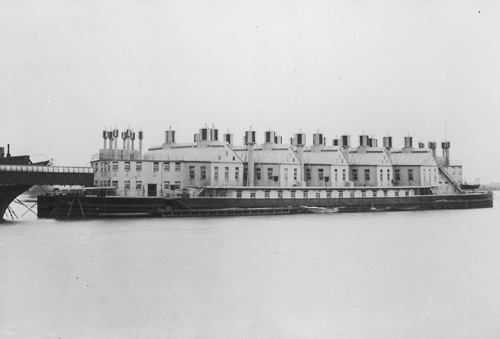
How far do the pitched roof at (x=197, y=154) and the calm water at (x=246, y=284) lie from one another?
716 inches

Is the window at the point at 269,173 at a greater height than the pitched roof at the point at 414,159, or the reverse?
the pitched roof at the point at 414,159

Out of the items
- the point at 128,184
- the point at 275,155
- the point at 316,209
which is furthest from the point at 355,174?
the point at 128,184

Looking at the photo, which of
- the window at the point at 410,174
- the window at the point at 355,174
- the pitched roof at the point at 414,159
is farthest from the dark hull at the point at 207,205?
the window at the point at 355,174

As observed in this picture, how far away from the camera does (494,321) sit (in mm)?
16953

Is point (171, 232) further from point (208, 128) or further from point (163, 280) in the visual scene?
point (208, 128)

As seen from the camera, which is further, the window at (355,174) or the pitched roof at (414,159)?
the pitched roof at (414,159)

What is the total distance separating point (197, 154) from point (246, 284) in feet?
120

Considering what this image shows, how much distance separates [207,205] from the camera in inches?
2146

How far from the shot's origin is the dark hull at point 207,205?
49.1 m

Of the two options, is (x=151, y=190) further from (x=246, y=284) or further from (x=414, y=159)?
(x=246, y=284)

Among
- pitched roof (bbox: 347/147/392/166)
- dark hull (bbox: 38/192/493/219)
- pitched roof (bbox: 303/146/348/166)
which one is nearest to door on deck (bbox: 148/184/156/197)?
dark hull (bbox: 38/192/493/219)

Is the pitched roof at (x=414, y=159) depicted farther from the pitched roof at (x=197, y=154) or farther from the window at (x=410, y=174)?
the pitched roof at (x=197, y=154)

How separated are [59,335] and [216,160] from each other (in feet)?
137

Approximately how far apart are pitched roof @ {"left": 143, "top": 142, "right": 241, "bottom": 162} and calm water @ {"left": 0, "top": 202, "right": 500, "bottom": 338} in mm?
18199
